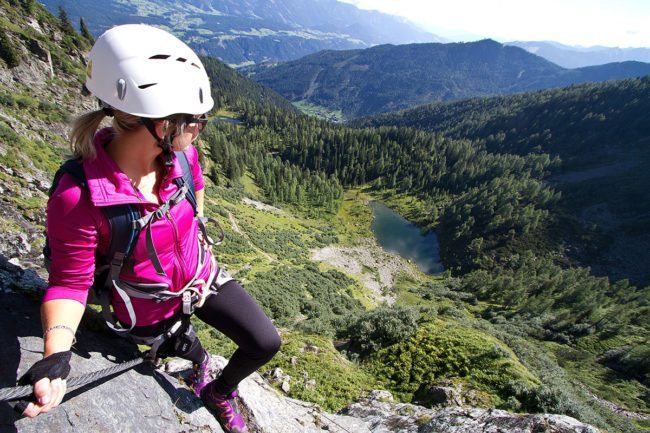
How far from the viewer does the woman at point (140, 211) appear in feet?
8.02

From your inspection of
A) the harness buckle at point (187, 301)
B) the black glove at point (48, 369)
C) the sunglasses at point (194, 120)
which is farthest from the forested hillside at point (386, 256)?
the black glove at point (48, 369)

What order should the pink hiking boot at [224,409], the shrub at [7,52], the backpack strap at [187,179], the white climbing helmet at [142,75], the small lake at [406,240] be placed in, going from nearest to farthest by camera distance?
the white climbing helmet at [142,75], the backpack strap at [187,179], the pink hiking boot at [224,409], the shrub at [7,52], the small lake at [406,240]

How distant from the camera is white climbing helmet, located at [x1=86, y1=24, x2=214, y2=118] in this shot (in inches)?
114

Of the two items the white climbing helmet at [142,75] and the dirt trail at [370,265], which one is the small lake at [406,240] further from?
the white climbing helmet at [142,75]

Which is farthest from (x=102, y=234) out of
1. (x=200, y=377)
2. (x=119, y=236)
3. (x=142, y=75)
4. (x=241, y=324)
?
(x=200, y=377)

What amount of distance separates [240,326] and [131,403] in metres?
1.64

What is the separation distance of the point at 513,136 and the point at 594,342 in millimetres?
182420

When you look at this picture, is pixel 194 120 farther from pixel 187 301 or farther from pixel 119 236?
pixel 187 301

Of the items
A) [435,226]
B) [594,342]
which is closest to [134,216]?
[594,342]

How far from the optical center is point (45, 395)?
2244 mm

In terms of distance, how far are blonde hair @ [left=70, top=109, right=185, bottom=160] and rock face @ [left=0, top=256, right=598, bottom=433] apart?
250 centimetres

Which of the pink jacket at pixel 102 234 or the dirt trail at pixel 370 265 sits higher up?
the pink jacket at pixel 102 234

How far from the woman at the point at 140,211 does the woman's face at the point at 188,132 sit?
0.01 meters

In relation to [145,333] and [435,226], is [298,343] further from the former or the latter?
[435,226]
